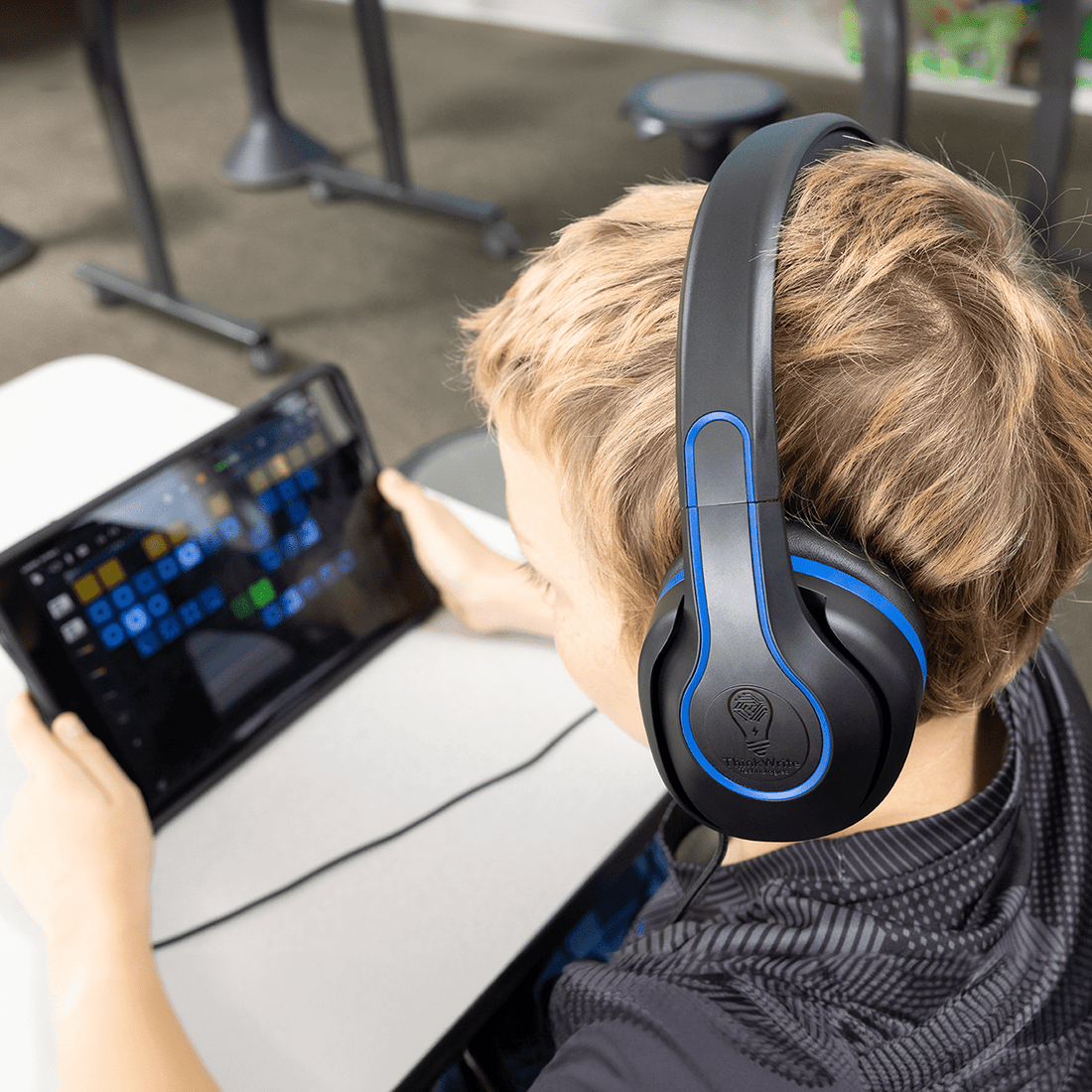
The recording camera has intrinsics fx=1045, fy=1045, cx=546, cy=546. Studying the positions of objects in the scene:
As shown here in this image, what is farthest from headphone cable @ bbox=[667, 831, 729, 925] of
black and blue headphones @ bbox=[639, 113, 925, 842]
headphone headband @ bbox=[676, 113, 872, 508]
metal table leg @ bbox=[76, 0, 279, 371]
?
metal table leg @ bbox=[76, 0, 279, 371]

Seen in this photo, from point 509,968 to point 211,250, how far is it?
A: 2.68 m

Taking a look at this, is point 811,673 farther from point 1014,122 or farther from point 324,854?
point 1014,122

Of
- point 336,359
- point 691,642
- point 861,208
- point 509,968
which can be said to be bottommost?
point 336,359

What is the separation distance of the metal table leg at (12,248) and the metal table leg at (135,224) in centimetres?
33

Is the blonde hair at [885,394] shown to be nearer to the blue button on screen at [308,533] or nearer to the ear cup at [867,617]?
the ear cup at [867,617]

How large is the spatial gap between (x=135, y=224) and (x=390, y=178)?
77 cm

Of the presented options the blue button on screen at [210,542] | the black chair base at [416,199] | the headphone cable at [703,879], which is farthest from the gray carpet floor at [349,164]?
the blue button on screen at [210,542]

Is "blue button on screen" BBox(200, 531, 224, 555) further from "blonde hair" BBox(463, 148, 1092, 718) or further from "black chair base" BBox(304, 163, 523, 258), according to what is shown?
"black chair base" BBox(304, 163, 523, 258)

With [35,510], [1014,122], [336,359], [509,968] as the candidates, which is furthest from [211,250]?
[509,968]

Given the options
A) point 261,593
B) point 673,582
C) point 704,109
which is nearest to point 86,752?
point 261,593

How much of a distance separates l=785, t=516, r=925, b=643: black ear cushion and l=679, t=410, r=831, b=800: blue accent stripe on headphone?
0.02 m

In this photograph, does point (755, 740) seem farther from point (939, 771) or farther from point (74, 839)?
point (74, 839)

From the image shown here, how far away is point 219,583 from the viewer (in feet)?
2.35

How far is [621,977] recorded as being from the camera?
1.72 feet
